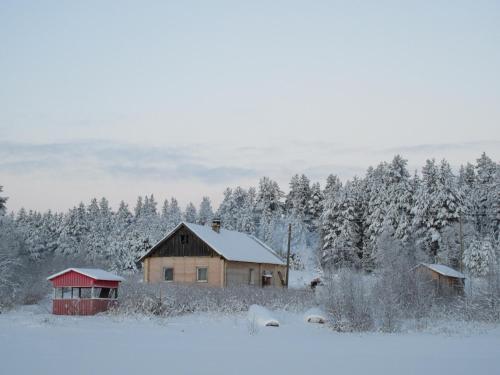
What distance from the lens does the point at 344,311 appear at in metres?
26.0

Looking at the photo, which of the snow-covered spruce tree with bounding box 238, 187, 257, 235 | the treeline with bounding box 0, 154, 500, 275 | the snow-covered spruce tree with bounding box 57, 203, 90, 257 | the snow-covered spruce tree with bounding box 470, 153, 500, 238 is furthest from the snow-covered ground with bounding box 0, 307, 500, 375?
the snow-covered spruce tree with bounding box 57, 203, 90, 257

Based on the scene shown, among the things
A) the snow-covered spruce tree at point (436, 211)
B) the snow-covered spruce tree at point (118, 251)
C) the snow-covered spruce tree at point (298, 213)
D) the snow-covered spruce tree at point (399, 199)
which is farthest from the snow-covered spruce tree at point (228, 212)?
the snow-covered spruce tree at point (436, 211)

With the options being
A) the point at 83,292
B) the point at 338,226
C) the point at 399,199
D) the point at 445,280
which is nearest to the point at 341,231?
the point at 338,226

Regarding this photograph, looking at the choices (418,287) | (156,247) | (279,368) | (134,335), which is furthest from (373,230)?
(279,368)

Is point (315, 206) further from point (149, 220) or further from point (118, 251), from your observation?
point (149, 220)

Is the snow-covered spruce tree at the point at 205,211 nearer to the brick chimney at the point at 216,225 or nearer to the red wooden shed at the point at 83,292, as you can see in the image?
the brick chimney at the point at 216,225

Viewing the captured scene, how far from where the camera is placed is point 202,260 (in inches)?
1698

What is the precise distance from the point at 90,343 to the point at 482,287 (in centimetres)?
2227

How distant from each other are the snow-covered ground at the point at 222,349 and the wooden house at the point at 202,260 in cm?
1478

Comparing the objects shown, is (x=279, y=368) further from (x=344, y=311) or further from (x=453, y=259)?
(x=453, y=259)

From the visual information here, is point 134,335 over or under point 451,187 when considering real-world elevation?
under

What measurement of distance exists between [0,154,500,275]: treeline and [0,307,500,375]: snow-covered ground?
1079 centimetres

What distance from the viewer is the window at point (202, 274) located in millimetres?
42844

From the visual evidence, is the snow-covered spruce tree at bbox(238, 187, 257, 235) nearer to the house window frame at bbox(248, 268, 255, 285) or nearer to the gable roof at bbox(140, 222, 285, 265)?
the gable roof at bbox(140, 222, 285, 265)
